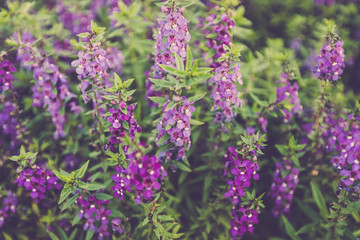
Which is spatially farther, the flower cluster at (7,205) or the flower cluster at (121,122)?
the flower cluster at (7,205)

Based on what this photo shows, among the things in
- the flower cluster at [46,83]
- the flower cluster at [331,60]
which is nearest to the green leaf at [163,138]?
the flower cluster at [46,83]

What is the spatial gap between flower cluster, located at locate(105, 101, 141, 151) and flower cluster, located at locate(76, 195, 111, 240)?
672 mm

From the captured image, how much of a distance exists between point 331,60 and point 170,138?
6.81 feet

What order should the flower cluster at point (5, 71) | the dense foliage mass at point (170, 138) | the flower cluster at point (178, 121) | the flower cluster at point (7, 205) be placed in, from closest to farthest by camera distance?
the flower cluster at point (178, 121) < the dense foliage mass at point (170, 138) < the flower cluster at point (5, 71) < the flower cluster at point (7, 205)

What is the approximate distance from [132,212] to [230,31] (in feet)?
8.71

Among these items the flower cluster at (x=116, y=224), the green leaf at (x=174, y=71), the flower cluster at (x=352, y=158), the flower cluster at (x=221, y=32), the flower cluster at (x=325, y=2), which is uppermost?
the flower cluster at (x=325, y=2)

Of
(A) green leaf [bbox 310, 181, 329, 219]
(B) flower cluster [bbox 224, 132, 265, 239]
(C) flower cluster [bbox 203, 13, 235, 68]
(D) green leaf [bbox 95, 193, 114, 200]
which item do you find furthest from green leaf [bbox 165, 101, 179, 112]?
(A) green leaf [bbox 310, 181, 329, 219]

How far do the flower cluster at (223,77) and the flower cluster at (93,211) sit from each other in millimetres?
1679

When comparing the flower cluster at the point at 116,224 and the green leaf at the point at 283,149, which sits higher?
the green leaf at the point at 283,149

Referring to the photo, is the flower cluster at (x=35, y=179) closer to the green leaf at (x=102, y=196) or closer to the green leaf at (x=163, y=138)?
the green leaf at (x=102, y=196)

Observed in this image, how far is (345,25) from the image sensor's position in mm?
6777

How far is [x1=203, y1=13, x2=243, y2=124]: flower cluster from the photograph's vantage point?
3.20 m

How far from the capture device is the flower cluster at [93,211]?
10.5 feet

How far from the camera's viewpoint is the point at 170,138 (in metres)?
3.17
